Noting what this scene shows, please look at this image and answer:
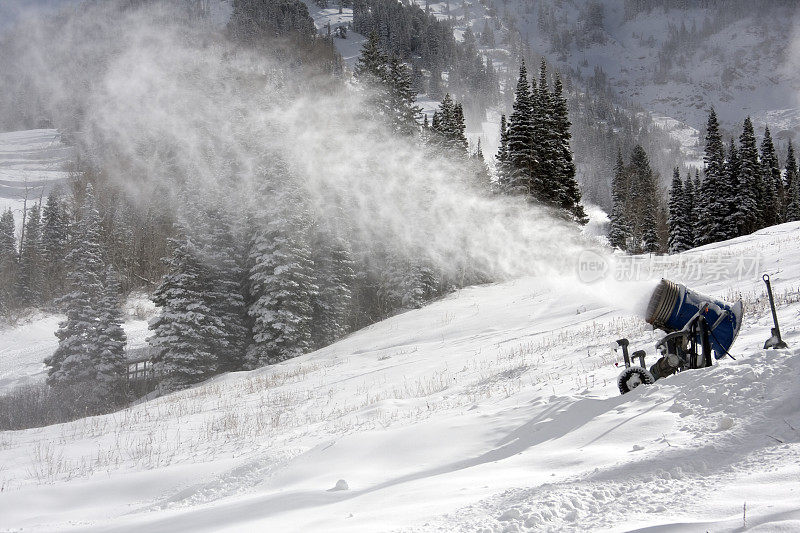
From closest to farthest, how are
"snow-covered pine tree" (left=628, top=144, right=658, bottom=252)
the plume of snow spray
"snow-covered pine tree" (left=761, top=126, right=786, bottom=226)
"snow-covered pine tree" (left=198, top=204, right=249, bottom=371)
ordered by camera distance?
the plume of snow spray < "snow-covered pine tree" (left=198, top=204, right=249, bottom=371) < "snow-covered pine tree" (left=761, top=126, right=786, bottom=226) < "snow-covered pine tree" (left=628, top=144, right=658, bottom=252)

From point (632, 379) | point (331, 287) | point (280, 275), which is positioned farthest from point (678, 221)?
point (632, 379)

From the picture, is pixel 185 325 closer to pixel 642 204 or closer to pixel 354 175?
pixel 354 175

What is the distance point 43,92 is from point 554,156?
147 metres

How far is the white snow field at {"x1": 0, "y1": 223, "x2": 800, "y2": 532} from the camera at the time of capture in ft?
11.0

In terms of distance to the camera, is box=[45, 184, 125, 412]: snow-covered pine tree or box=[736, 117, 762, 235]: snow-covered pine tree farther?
box=[736, 117, 762, 235]: snow-covered pine tree

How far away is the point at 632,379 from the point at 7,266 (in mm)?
69987

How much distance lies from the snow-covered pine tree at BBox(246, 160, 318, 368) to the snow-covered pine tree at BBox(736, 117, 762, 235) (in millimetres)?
37196

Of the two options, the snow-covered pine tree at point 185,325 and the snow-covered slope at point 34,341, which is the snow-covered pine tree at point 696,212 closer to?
the snow-covered pine tree at point 185,325

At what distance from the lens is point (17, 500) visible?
561 cm

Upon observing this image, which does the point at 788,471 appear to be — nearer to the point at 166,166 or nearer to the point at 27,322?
the point at 27,322

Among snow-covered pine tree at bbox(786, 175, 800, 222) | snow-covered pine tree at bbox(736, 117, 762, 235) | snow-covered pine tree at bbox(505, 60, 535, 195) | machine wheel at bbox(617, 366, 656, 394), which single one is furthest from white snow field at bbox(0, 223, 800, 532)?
snow-covered pine tree at bbox(786, 175, 800, 222)

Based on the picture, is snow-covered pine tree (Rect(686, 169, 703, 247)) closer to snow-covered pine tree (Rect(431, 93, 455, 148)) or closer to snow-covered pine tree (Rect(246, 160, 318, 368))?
snow-covered pine tree (Rect(431, 93, 455, 148))

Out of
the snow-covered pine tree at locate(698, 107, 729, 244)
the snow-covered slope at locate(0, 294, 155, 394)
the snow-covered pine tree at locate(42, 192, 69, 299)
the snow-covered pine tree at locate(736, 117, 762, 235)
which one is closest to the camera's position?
the snow-covered slope at locate(0, 294, 155, 394)

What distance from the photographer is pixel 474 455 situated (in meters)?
5.35
